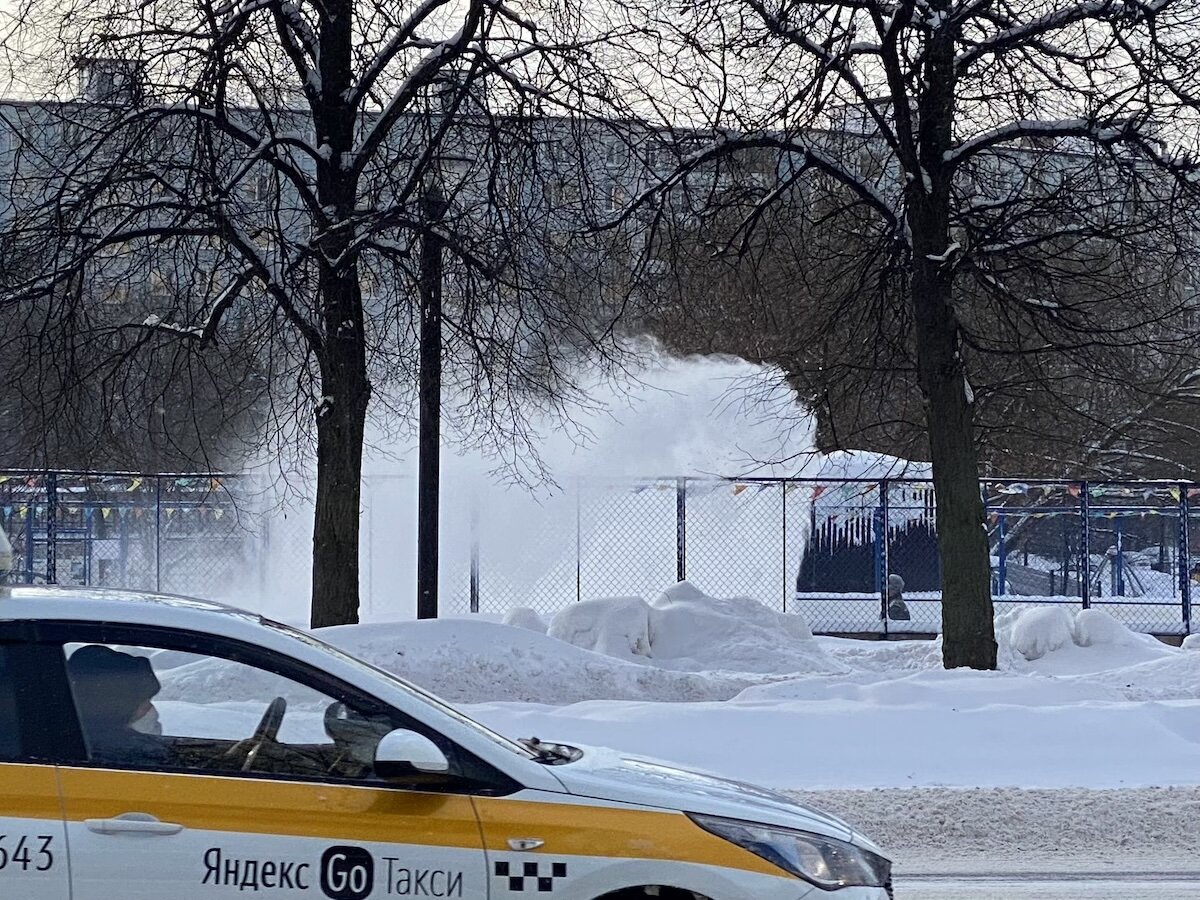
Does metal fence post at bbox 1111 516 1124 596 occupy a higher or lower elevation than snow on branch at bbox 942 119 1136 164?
lower

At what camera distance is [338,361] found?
1307 centimetres

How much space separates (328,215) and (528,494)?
44.4 feet

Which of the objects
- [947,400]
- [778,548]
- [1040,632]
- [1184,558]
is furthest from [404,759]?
[1184,558]

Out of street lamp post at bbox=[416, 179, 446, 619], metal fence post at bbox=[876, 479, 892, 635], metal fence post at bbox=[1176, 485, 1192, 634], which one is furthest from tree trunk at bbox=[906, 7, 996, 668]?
metal fence post at bbox=[1176, 485, 1192, 634]

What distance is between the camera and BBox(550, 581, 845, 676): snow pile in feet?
54.7

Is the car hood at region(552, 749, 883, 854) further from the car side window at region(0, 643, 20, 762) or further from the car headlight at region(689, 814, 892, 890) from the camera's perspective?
the car side window at region(0, 643, 20, 762)

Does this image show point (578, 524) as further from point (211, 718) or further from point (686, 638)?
point (211, 718)

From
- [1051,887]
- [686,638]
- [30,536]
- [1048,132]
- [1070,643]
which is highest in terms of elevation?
[1048,132]

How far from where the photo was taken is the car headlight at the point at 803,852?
438cm

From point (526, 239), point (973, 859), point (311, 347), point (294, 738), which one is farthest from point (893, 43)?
point (294, 738)

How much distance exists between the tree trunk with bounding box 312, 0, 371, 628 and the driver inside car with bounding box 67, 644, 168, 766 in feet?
27.7

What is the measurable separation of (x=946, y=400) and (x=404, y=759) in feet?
32.8

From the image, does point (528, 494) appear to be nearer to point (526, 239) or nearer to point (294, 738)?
point (526, 239)

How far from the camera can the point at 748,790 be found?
192 inches
